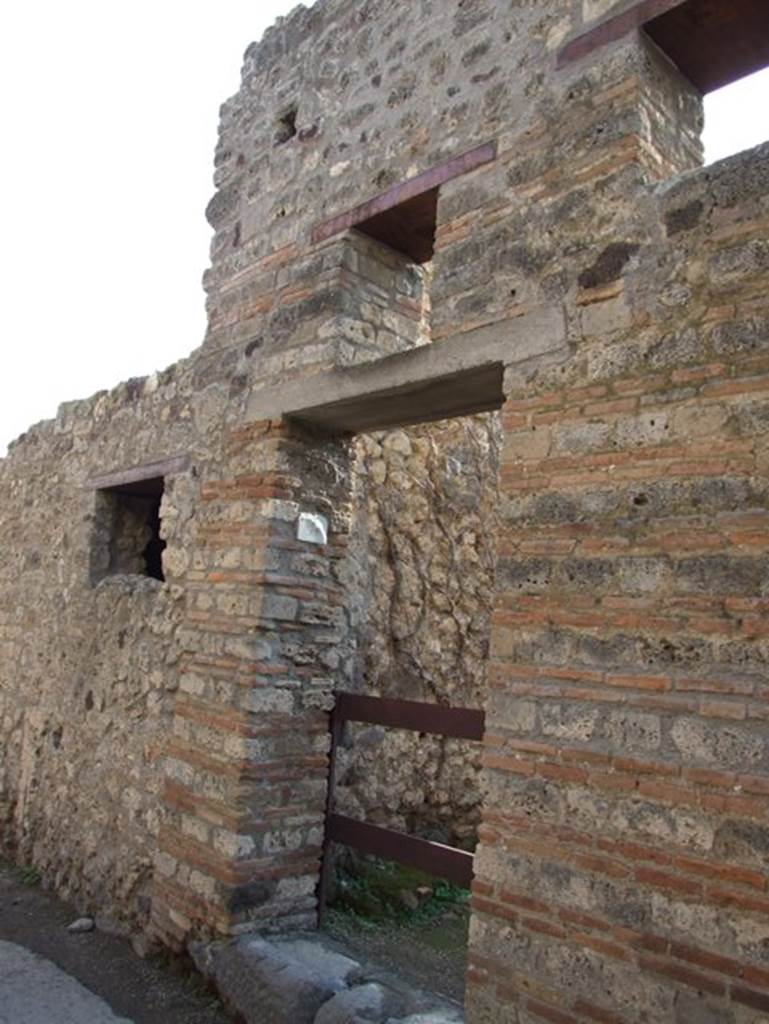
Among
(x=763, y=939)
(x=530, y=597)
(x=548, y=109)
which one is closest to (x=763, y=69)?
(x=548, y=109)

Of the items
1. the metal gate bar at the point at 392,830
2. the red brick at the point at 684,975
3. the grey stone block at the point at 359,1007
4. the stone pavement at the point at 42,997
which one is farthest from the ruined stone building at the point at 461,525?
the grey stone block at the point at 359,1007

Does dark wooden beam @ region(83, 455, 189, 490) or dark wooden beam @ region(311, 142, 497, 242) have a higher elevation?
dark wooden beam @ region(311, 142, 497, 242)

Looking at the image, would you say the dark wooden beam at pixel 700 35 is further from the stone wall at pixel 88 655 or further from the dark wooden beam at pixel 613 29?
the stone wall at pixel 88 655

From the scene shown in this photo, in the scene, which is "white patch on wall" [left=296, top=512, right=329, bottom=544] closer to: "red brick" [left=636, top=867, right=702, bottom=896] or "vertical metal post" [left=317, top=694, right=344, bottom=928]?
"vertical metal post" [left=317, top=694, right=344, bottom=928]

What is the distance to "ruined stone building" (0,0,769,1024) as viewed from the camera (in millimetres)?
2566

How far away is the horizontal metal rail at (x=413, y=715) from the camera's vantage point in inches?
142

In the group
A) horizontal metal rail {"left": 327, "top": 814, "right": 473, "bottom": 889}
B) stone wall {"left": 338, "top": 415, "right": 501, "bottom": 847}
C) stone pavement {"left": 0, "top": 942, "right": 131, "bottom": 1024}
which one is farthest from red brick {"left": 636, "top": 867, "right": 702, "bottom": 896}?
stone wall {"left": 338, "top": 415, "right": 501, "bottom": 847}

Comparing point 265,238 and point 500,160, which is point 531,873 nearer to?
point 500,160

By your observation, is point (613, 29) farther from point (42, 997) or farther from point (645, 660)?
point (42, 997)

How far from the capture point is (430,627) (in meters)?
5.69

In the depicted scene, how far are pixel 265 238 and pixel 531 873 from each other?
350 cm

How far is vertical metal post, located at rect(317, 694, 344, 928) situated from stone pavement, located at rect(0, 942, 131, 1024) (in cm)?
101

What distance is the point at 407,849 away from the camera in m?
3.81

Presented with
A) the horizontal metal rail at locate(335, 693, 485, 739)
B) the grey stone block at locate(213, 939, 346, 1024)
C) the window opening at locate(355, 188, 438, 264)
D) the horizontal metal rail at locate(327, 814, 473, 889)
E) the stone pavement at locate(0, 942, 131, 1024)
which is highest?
the window opening at locate(355, 188, 438, 264)
